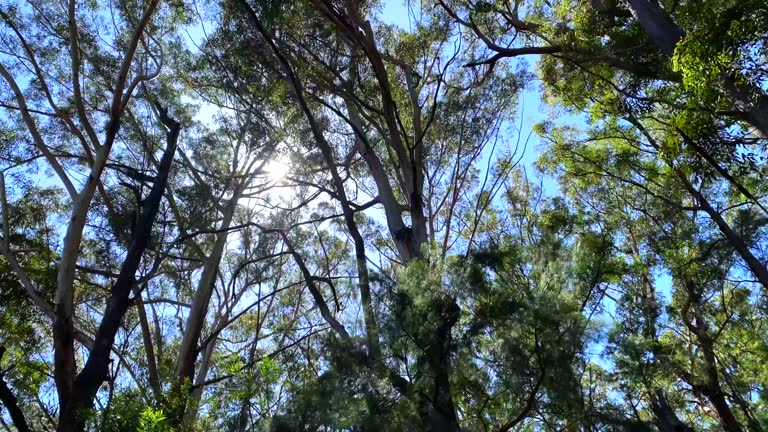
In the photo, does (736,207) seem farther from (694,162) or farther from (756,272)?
(694,162)

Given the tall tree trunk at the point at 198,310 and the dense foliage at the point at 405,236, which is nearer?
the dense foliage at the point at 405,236

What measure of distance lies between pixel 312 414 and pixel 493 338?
4.18 feet

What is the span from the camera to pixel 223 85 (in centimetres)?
904

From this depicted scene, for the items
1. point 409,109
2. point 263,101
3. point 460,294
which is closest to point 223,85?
point 263,101

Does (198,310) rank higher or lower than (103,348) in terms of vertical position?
higher

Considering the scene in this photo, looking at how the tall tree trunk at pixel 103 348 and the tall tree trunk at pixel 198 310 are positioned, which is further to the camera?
the tall tree trunk at pixel 198 310

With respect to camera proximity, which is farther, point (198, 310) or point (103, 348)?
Result: point (198, 310)

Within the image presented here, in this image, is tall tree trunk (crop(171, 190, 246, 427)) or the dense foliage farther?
tall tree trunk (crop(171, 190, 246, 427))

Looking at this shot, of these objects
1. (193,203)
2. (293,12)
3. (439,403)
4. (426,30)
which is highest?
(426,30)

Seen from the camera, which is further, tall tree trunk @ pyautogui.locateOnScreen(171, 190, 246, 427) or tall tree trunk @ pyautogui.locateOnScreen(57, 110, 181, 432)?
tall tree trunk @ pyautogui.locateOnScreen(171, 190, 246, 427)

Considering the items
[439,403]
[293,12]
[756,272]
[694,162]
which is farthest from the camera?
[293,12]

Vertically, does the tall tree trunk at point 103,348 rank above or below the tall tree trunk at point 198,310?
below

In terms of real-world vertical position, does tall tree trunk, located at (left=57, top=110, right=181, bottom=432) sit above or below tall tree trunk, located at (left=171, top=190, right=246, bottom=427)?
below

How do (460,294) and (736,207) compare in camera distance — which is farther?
(736,207)
